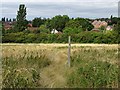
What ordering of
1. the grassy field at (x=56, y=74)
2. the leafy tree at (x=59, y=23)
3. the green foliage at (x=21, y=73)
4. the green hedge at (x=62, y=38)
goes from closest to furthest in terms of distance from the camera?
1. the green foliage at (x=21, y=73)
2. the grassy field at (x=56, y=74)
3. the green hedge at (x=62, y=38)
4. the leafy tree at (x=59, y=23)

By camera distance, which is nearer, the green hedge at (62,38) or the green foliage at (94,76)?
the green foliage at (94,76)

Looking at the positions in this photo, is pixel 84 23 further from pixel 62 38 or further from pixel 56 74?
pixel 56 74

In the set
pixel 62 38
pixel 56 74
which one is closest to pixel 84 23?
pixel 62 38

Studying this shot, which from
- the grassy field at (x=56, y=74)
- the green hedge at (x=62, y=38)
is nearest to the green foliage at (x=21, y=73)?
the grassy field at (x=56, y=74)

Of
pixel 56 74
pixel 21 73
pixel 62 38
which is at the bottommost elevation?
pixel 62 38

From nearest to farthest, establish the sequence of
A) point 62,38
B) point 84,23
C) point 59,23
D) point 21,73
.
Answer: point 21,73
point 62,38
point 84,23
point 59,23

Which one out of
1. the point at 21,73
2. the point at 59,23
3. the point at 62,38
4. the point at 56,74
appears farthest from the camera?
the point at 59,23

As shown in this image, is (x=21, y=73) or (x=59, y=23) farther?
(x=59, y=23)

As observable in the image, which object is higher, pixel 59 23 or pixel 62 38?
pixel 59 23

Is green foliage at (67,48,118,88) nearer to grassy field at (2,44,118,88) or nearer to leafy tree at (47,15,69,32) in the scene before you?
grassy field at (2,44,118,88)

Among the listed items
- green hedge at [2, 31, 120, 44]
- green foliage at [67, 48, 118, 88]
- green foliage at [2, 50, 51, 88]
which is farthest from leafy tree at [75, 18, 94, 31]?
green foliage at [67, 48, 118, 88]

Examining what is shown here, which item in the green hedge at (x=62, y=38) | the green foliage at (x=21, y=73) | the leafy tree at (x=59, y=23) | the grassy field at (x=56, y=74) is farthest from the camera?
the leafy tree at (x=59, y=23)

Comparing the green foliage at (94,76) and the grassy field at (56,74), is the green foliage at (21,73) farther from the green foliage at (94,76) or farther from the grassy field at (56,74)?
the green foliage at (94,76)

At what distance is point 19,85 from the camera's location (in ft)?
24.3
